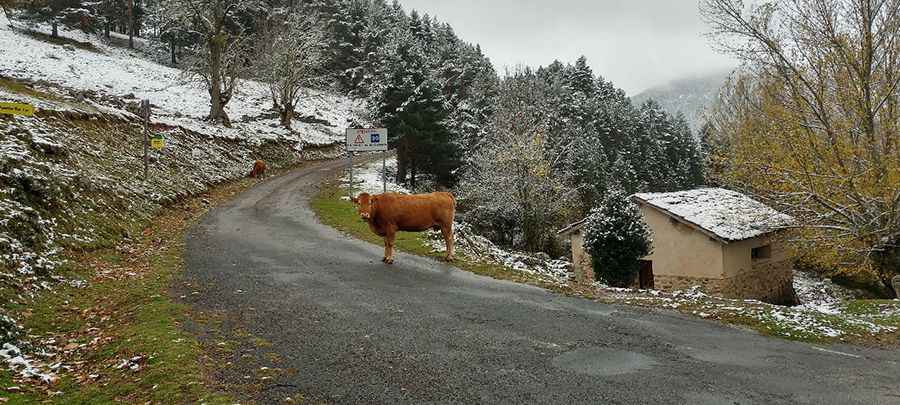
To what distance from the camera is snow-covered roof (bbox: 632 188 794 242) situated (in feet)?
66.4

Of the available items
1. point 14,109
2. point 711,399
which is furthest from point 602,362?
point 14,109

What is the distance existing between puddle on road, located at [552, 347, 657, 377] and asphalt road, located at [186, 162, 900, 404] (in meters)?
0.03

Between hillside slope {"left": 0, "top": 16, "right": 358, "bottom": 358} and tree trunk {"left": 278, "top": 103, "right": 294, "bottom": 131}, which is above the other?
tree trunk {"left": 278, "top": 103, "right": 294, "bottom": 131}

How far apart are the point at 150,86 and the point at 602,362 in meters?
53.9

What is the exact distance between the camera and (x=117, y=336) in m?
8.00

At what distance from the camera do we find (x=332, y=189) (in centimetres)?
2911

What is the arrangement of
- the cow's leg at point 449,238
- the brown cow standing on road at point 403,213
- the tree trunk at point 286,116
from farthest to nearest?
the tree trunk at point 286,116, the cow's leg at point 449,238, the brown cow standing on road at point 403,213

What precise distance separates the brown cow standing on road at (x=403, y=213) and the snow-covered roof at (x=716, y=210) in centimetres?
Result: 1129

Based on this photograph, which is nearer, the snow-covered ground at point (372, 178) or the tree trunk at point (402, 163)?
the snow-covered ground at point (372, 178)

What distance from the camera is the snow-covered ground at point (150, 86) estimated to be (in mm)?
41125

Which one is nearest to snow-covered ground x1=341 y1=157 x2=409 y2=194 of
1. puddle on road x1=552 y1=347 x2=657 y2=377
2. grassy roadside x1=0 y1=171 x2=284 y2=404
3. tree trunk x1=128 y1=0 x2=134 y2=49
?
grassy roadside x1=0 y1=171 x2=284 y2=404

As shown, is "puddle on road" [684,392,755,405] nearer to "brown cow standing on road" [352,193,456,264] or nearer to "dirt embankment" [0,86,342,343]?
"brown cow standing on road" [352,193,456,264]

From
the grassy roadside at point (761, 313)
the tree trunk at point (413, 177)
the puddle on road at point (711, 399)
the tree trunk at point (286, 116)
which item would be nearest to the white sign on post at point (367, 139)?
the grassy roadside at point (761, 313)

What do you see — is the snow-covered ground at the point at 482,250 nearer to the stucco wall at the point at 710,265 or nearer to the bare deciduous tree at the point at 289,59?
the stucco wall at the point at 710,265
